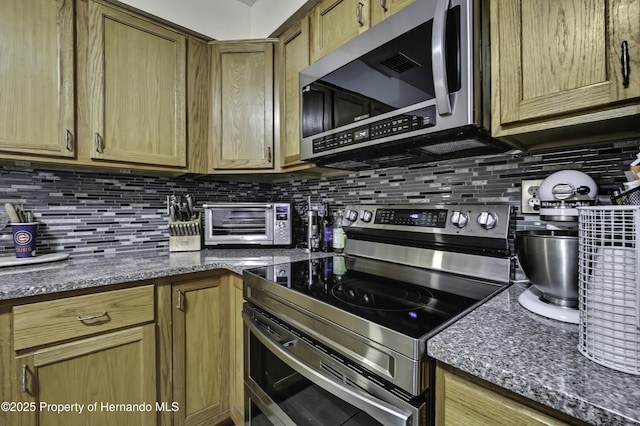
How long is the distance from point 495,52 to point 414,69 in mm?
228

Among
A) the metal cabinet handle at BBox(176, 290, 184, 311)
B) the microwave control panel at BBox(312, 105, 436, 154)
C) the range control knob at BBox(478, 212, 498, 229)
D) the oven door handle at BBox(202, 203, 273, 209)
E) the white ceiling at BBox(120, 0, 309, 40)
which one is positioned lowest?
the metal cabinet handle at BBox(176, 290, 184, 311)

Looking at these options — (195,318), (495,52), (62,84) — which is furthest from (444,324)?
(62,84)

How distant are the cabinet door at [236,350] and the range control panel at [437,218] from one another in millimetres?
636

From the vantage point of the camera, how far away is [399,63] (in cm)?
102

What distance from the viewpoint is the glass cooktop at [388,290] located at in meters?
0.73

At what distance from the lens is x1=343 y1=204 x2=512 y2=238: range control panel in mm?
1075

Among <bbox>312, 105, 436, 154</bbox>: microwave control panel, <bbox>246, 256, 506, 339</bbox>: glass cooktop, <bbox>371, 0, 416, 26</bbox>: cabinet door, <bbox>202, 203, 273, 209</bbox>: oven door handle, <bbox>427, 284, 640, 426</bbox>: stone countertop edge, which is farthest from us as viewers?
<bbox>202, 203, 273, 209</bbox>: oven door handle

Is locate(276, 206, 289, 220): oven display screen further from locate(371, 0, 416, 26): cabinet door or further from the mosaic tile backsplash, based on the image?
locate(371, 0, 416, 26): cabinet door

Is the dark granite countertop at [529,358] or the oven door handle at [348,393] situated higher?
the dark granite countertop at [529,358]

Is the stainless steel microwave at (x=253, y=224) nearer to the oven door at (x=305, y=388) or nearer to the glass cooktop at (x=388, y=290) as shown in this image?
the glass cooktop at (x=388, y=290)

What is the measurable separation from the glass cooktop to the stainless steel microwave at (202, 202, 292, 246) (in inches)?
18.4

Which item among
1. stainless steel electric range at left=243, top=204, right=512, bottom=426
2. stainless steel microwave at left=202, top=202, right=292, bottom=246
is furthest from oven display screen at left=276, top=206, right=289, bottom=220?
stainless steel electric range at left=243, top=204, right=512, bottom=426

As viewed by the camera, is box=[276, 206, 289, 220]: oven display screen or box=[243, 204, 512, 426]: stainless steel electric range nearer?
box=[243, 204, 512, 426]: stainless steel electric range

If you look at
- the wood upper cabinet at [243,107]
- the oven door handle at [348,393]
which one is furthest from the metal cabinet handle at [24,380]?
the wood upper cabinet at [243,107]
